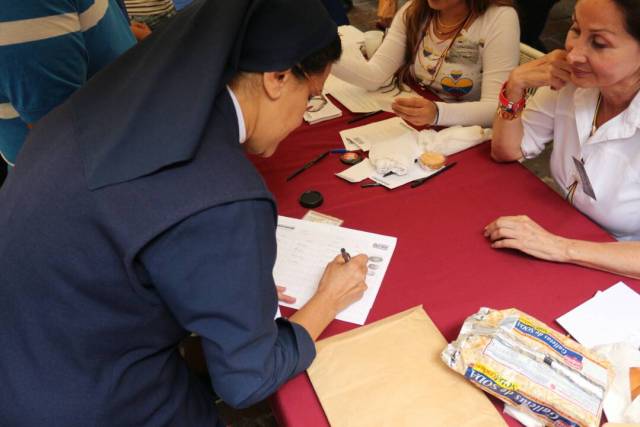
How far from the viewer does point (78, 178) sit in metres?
0.70

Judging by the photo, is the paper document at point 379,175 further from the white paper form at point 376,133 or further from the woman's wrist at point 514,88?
the woman's wrist at point 514,88

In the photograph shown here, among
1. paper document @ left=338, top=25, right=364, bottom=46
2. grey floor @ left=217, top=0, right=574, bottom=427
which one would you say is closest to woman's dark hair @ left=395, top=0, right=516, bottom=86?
paper document @ left=338, top=25, right=364, bottom=46

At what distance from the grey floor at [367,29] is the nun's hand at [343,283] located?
95cm

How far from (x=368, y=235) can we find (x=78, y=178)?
70cm

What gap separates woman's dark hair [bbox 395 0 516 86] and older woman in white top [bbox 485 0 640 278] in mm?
581

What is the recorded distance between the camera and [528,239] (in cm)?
109

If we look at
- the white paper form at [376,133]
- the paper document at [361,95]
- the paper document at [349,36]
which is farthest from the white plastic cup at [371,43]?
the white paper form at [376,133]

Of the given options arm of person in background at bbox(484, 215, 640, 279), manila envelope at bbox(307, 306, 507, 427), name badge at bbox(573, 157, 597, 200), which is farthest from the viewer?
name badge at bbox(573, 157, 597, 200)

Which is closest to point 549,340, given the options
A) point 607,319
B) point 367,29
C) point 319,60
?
point 607,319

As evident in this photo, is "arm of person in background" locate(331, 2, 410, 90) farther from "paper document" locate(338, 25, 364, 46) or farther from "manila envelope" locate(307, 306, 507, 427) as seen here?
"manila envelope" locate(307, 306, 507, 427)

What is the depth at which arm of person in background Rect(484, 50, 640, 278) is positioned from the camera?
3.40 ft

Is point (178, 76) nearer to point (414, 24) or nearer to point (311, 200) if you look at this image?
point (311, 200)

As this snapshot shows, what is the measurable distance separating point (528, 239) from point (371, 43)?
4.45ft

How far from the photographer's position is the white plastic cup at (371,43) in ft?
6.85
